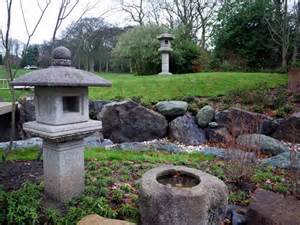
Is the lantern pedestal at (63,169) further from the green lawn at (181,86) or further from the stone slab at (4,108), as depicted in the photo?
the stone slab at (4,108)

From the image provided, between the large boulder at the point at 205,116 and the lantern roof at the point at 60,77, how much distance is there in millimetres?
5223

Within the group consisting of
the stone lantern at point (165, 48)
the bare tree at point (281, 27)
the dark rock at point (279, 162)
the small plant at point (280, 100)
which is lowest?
the dark rock at point (279, 162)

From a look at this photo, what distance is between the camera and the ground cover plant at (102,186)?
10.3ft

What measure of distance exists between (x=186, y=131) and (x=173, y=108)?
0.81 meters

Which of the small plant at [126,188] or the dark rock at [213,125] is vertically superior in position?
the dark rock at [213,125]

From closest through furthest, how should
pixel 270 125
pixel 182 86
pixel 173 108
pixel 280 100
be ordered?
pixel 270 125 → pixel 173 108 → pixel 280 100 → pixel 182 86

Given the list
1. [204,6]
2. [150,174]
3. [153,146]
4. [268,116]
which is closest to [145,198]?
[150,174]

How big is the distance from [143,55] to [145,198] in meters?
13.8

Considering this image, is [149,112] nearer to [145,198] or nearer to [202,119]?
[202,119]

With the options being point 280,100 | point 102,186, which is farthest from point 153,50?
point 102,186

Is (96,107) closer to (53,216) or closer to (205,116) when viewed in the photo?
(205,116)

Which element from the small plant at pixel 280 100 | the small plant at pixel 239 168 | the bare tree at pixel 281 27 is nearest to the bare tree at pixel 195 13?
the bare tree at pixel 281 27

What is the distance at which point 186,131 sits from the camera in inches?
315

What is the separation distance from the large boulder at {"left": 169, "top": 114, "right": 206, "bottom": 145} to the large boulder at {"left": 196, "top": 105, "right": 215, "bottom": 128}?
0.17 m
